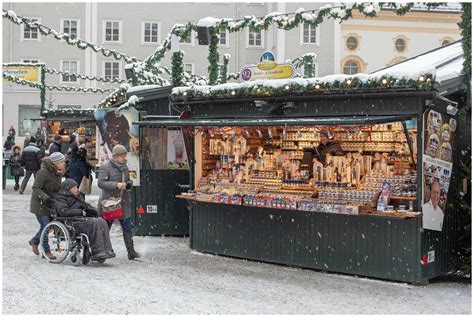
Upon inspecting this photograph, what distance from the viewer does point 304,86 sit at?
10508 mm

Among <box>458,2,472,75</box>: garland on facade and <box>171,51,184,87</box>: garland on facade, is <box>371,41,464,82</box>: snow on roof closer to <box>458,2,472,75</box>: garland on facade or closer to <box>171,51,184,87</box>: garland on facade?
<box>458,2,472,75</box>: garland on facade

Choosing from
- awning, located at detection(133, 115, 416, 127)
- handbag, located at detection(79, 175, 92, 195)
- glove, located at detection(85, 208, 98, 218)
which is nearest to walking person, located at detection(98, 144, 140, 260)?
glove, located at detection(85, 208, 98, 218)

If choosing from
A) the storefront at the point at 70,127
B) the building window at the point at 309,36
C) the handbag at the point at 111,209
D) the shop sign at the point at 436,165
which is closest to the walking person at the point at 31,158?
the storefront at the point at 70,127

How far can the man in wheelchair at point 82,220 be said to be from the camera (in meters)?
10.8

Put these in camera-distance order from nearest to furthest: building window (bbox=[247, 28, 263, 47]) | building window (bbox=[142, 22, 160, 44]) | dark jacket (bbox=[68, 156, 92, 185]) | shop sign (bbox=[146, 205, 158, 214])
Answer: shop sign (bbox=[146, 205, 158, 214]), dark jacket (bbox=[68, 156, 92, 185]), building window (bbox=[142, 22, 160, 44]), building window (bbox=[247, 28, 263, 47])

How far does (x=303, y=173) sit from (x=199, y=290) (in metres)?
2.96

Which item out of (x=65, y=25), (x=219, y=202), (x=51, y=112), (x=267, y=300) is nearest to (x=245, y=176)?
(x=219, y=202)

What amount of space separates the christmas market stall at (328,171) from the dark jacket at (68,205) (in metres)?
1.82

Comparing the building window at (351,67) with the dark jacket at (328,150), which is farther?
the building window at (351,67)

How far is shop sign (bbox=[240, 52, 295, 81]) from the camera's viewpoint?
37.9ft

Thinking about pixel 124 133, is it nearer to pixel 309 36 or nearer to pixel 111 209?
pixel 111 209

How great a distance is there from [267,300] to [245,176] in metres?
3.58

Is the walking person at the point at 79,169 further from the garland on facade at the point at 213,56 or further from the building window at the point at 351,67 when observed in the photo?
the building window at the point at 351,67

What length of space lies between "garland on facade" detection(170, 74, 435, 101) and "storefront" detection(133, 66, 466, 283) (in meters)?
0.02
